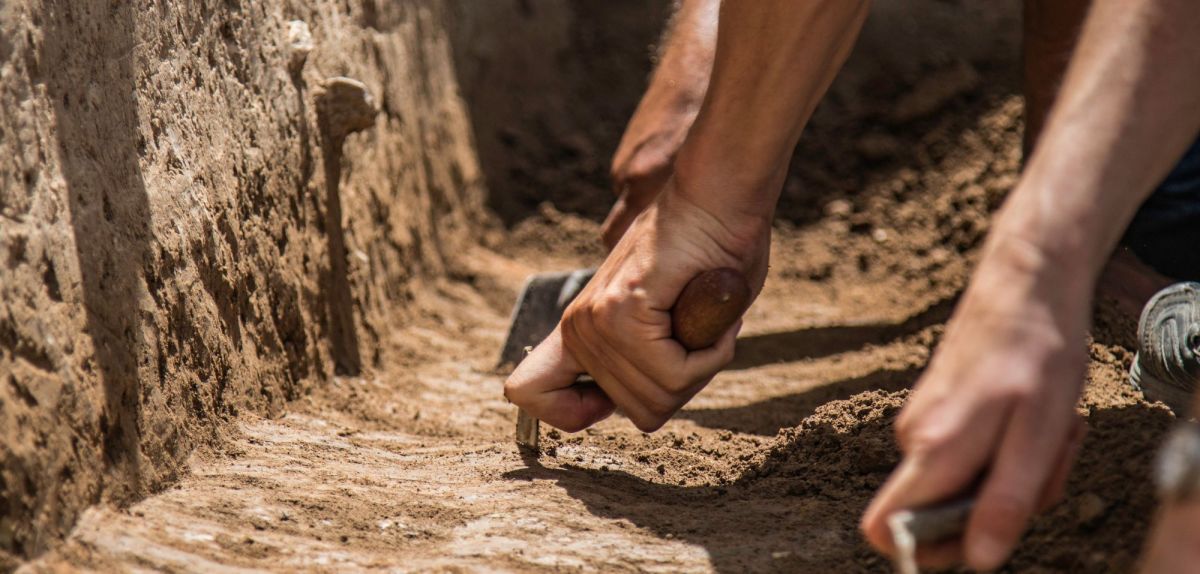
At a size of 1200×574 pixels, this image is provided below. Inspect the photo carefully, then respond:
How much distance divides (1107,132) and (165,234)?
117 centimetres

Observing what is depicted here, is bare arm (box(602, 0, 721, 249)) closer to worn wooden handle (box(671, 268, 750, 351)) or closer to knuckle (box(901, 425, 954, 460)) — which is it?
worn wooden handle (box(671, 268, 750, 351))

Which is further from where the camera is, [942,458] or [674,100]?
[674,100]

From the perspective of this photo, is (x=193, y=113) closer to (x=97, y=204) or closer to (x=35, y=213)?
(x=97, y=204)

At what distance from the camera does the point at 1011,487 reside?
3.06 ft

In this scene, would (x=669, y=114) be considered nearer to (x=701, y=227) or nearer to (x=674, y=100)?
(x=674, y=100)

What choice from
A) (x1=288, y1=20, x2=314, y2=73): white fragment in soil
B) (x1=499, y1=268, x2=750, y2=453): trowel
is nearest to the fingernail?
(x1=499, y1=268, x2=750, y2=453): trowel

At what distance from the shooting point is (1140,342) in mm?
1682

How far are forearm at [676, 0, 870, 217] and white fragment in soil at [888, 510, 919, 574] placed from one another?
0.75 metres

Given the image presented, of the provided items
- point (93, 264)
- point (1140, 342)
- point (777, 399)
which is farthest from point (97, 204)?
point (1140, 342)

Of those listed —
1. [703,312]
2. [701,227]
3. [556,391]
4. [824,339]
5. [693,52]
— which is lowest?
[824,339]

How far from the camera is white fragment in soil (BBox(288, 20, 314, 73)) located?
205 cm

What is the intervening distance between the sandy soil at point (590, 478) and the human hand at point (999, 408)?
286 millimetres

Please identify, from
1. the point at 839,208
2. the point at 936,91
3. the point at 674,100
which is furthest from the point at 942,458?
the point at 936,91

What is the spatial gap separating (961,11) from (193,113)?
3242 mm
